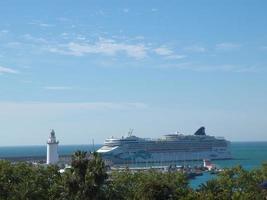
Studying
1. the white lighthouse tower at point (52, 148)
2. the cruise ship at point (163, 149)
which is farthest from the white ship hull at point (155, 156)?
the white lighthouse tower at point (52, 148)

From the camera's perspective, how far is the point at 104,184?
132 ft

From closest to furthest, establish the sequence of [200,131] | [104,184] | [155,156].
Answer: [104,184] < [155,156] < [200,131]

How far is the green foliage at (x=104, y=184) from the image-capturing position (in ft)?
122

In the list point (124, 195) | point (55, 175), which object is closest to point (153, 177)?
point (124, 195)

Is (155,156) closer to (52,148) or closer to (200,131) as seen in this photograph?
(200,131)

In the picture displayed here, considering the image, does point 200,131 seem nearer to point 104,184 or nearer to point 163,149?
point 163,149

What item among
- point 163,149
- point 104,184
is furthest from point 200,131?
point 104,184

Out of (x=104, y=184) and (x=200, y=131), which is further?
(x=200, y=131)

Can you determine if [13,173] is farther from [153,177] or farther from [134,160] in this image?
[134,160]

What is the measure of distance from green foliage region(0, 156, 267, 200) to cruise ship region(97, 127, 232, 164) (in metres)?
97.7

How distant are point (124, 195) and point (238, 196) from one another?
39.1 ft

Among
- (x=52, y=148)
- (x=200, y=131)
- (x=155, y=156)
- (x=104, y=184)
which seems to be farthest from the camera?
(x=200, y=131)

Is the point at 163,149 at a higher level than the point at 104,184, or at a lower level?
higher

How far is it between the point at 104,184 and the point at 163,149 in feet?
382
